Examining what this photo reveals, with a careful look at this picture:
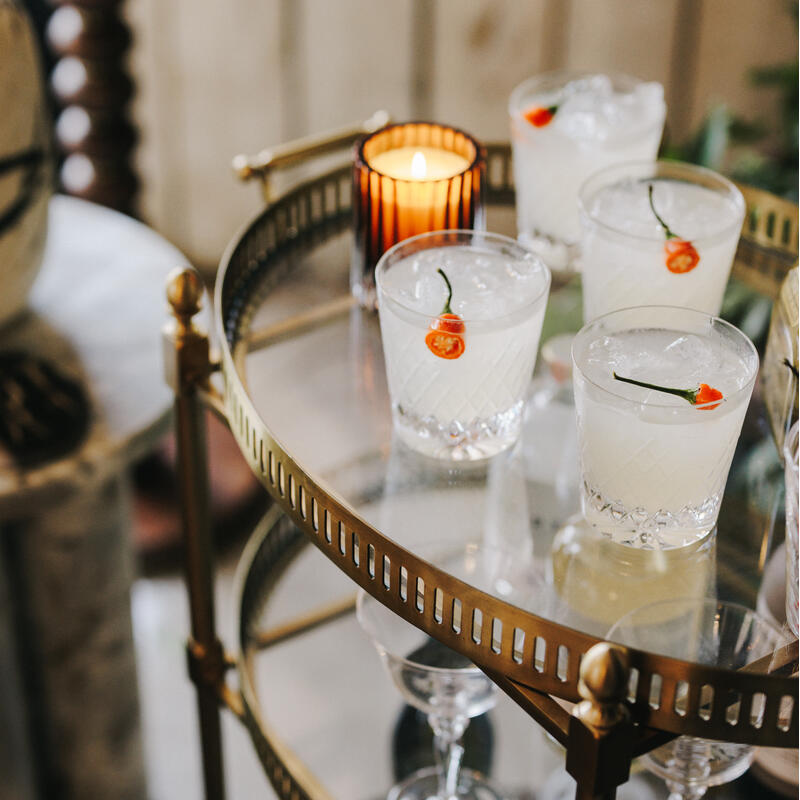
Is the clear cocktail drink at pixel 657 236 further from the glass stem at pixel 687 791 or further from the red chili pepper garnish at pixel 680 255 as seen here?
the glass stem at pixel 687 791

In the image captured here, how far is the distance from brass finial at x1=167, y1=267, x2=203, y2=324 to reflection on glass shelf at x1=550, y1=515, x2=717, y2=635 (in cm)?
23

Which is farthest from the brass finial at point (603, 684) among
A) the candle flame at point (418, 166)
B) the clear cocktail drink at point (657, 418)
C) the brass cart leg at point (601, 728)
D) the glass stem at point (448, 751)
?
the candle flame at point (418, 166)

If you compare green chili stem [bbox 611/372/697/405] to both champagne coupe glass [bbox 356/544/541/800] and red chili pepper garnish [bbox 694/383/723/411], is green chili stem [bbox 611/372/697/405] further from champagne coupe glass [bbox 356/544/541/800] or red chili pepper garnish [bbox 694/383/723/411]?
champagne coupe glass [bbox 356/544/541/800]

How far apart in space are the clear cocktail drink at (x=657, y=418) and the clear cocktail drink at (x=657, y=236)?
0.06m

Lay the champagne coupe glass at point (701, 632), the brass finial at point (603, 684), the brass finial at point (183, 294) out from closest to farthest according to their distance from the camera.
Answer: the brass finial at point (603, 684) → the champagne coupe glass at point (701, 632) → the brass finial at point (183, 294)

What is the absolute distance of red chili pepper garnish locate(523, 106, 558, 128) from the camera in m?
0.67

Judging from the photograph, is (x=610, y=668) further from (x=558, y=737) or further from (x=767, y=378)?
(x=767, y=378)

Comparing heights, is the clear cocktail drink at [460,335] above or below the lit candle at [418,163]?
below

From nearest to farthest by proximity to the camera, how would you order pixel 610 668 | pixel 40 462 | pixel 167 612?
1. pixel 610 668
2. pixel 40 462
3. pixel 167 612

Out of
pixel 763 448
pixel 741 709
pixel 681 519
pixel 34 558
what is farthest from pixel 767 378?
pixel 34 558

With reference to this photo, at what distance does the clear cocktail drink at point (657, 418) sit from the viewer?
0.48 meters

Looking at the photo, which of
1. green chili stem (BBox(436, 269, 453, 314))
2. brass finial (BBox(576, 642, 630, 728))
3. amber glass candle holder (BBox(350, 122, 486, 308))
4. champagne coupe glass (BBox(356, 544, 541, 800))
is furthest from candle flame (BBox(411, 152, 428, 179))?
brass finial (BBox(576, 642, 630, 728))

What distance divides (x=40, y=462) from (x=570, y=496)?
1.62 feet

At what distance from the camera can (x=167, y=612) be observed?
1482mm
